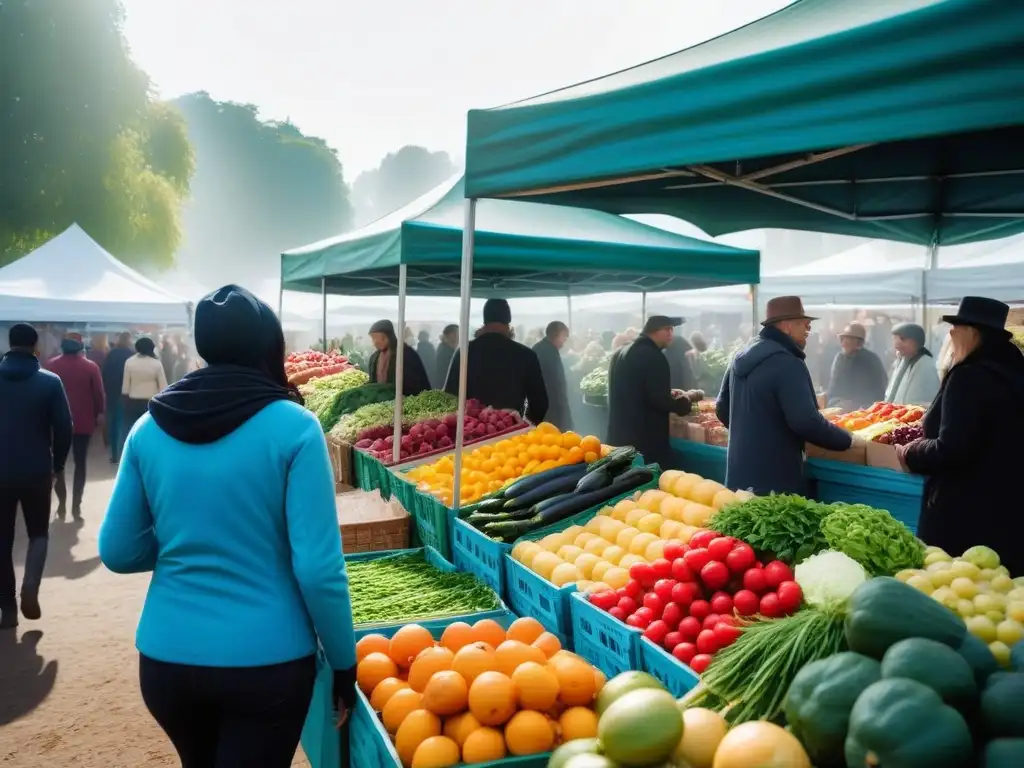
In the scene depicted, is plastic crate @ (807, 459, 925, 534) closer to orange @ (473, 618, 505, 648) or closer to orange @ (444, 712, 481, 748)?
orange @ (473, 618, 505, 648)

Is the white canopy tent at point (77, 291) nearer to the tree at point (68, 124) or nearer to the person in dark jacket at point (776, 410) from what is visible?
the tree at point (68, 124)

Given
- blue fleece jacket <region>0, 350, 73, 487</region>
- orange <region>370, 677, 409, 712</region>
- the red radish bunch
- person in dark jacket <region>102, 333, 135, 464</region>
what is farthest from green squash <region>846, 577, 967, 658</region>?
person in dark jacket <region>102, 333, 135, 464</region>

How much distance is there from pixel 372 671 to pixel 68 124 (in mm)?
26974

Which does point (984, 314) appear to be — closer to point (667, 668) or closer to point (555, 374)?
point (667, 668)

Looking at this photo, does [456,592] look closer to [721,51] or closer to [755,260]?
[721,51]

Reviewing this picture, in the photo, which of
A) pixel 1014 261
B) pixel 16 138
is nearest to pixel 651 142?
pixel 1014 261

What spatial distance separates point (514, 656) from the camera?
8.08 feet

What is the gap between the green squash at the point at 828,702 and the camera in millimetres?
1491

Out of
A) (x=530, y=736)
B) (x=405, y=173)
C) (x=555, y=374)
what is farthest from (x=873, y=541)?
(x=405, y=173)

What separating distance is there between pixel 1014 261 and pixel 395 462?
757 centimetres

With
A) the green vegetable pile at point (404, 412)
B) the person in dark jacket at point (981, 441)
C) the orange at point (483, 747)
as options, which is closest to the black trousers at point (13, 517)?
the green vegetable pile at point (404, 412)

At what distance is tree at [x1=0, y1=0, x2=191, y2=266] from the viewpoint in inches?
927

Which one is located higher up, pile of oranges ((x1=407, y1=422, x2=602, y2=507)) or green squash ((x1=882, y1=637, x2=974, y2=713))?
green squash ((x1=882, y1=637, x2=974, y2=713))

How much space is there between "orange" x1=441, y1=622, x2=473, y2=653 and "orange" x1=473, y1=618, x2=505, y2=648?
0.02m
